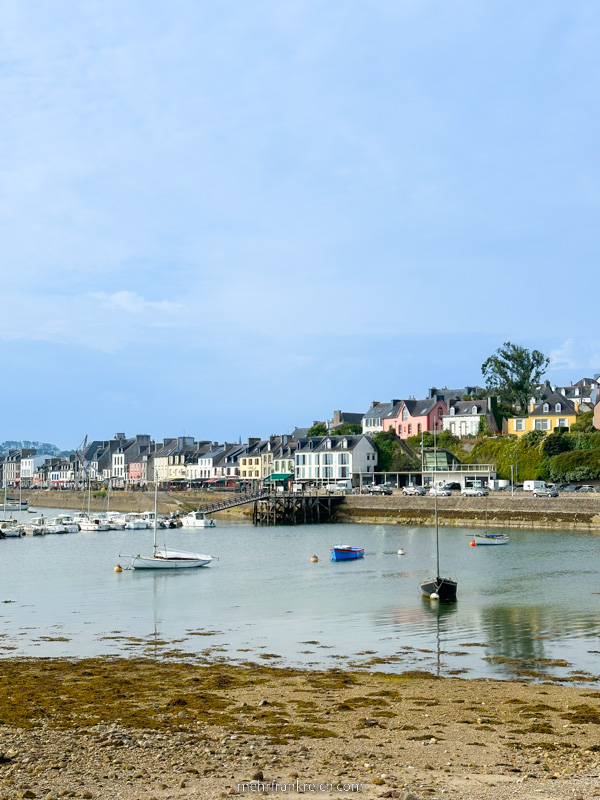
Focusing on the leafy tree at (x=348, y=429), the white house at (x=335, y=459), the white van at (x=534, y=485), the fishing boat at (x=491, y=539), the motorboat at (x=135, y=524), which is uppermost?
the leafy tree at (x=348, y=429)

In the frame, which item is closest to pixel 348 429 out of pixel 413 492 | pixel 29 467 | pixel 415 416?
pixel 415 416

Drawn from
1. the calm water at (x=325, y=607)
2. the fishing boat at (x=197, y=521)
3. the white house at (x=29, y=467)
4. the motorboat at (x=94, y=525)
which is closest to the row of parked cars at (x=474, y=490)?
the calm water at (x=325, y=607)

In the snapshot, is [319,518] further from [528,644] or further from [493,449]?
[528,644]

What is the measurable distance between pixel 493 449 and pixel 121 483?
79302mm

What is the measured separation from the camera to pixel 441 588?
117 ft

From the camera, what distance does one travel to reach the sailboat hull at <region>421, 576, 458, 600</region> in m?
35.6

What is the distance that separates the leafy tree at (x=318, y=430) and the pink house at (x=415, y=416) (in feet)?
39.9

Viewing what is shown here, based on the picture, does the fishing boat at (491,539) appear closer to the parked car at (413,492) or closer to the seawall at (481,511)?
the seawall at (481,511)

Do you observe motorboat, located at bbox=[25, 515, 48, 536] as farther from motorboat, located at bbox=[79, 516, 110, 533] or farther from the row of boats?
motorboat, located at bbox=[79, 516, 110, 533]

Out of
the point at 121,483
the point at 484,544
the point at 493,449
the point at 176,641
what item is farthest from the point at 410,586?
the point at 121,483

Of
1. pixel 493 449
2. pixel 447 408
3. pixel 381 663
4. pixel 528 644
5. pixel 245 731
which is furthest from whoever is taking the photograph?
pixel 447 408

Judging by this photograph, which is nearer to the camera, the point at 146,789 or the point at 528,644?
the point at 146,789

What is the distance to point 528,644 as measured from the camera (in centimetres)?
2619

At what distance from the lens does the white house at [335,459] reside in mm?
112250
